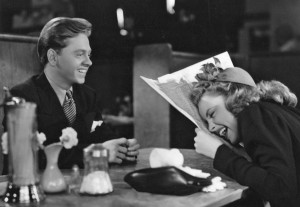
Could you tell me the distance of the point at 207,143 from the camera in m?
1.40

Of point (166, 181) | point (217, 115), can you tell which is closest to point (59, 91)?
point (217, 115)

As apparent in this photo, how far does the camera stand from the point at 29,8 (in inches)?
239

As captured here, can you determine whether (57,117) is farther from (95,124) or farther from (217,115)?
(217,115)

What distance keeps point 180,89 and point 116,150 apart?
0.31m

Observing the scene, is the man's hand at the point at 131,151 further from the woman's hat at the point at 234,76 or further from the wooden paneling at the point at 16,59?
the wooden paneling at the point at 16,59

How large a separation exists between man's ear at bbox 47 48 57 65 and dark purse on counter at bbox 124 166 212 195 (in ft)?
2.15

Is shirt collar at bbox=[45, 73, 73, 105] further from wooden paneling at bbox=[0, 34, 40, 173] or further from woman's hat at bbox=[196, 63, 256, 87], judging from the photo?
woman's hat at bbox=[196, 63, 256, 87]

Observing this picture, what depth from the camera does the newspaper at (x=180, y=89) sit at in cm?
142

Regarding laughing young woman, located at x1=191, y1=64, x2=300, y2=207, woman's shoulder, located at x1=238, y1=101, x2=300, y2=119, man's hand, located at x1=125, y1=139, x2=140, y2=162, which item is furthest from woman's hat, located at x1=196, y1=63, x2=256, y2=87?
man's hand, located at x1=125, y1=139, x2=140, y2=162

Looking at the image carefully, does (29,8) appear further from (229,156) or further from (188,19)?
(229,156)

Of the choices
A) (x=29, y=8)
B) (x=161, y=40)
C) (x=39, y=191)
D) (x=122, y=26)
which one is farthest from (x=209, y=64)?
(x=29, y=8)

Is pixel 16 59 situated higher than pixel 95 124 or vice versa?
pixel 16 59

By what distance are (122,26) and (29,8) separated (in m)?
1.67

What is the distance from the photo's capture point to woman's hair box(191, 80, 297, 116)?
147 centimetres
